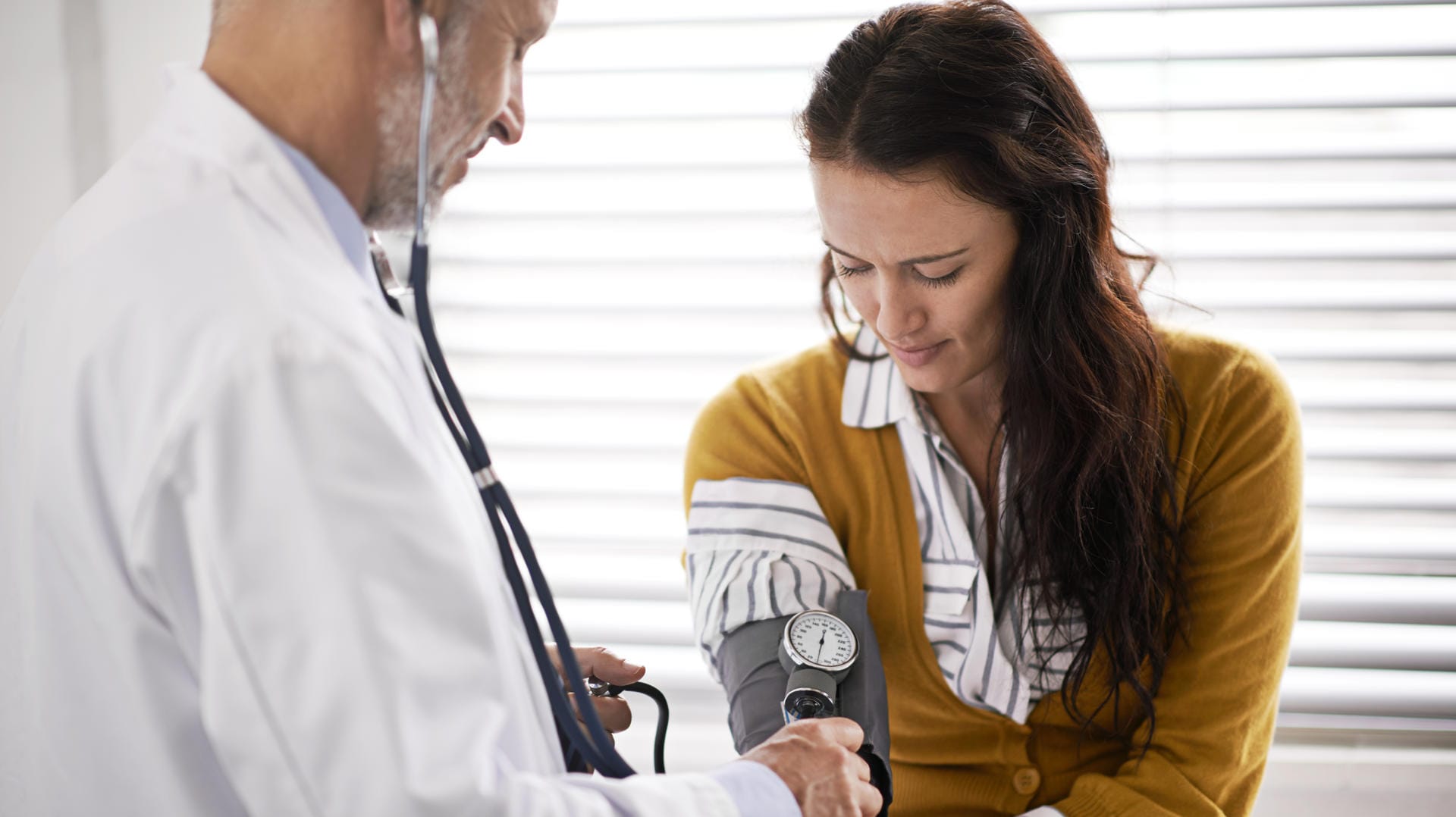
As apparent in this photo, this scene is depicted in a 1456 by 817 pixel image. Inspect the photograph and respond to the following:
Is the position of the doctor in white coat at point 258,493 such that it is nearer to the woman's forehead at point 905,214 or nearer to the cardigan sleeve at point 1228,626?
the woman's forehead at point 905,214

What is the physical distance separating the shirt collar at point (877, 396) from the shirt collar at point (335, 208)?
0.70 m

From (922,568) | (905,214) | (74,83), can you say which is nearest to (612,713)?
(922,568)

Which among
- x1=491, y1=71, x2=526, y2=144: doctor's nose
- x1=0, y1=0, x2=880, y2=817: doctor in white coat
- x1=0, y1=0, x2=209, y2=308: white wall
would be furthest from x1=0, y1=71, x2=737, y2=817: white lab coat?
x1=0, y1=0, x2=209, y2=308: white wall

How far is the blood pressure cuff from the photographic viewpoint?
44.8 inches

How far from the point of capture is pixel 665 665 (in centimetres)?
178

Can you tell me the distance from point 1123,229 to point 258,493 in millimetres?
1368

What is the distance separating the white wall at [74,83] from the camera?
1636 mm

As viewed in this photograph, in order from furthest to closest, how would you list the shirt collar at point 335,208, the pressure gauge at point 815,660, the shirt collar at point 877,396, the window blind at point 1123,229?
the window blind at point 1123,229 < the shirt collar at point 877,396 < the pressure gauge at point 815,660 < the shirt collar at point 335,208

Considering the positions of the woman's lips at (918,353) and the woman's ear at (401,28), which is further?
the woman's lips at (918,353)

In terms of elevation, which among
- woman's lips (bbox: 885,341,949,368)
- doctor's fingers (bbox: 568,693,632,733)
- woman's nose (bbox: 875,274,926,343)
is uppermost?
woman's nose (bbox: 875,274,926,343)

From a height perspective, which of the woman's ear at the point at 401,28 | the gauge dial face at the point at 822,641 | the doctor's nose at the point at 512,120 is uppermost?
the woman's ear at the point at 401,28

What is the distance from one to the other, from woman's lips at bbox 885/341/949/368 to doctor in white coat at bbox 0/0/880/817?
0.60 metres

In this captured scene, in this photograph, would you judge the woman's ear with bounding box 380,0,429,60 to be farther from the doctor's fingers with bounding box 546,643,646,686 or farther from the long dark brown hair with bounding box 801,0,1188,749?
the doctor's fingers with bounding box 546,643,646,686

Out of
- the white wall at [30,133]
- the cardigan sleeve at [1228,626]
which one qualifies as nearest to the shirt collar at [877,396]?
the cardigan sleeve at [1228,626]
